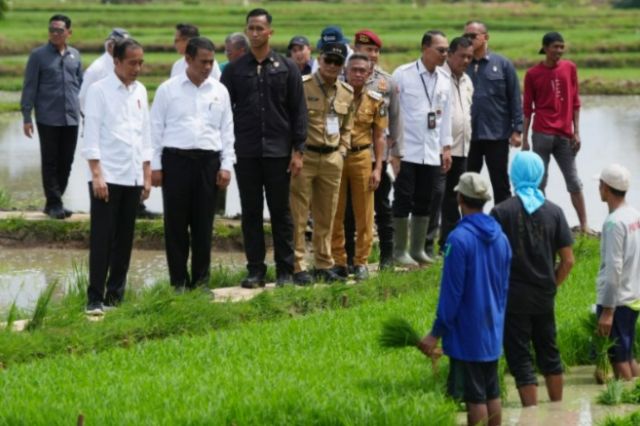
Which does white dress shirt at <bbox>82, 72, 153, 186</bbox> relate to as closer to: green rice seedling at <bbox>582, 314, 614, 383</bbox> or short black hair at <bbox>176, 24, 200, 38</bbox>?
short black hair at <bbox>176, 24, 200, 38</bbox>

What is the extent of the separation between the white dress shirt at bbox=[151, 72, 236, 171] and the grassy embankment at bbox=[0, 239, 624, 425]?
117 centimetres

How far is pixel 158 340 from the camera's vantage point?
946cm

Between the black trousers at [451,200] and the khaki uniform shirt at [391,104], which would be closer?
the khaki uniform shirt at [391,104]

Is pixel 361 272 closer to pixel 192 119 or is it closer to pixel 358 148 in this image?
pixel 358 148

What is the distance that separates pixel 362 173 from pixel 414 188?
0.83 metres

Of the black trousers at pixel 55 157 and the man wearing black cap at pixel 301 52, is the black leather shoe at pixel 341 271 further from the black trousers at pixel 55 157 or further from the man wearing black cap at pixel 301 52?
the black trousers at pixel 55 157

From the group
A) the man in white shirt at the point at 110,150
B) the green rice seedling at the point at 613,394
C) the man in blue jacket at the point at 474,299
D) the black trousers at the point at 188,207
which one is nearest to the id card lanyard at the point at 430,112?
the black trousers at the point at 188,207

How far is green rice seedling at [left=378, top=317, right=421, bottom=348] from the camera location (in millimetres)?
8266

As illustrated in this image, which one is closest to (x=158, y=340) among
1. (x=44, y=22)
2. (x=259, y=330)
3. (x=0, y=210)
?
(x=259, y=330)

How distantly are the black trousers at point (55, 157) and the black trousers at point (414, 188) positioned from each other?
3638 millimetres

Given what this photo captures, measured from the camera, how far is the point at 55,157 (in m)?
15.1

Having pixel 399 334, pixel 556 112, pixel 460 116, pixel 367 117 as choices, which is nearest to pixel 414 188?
pixel 460 116

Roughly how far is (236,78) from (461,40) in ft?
8.02

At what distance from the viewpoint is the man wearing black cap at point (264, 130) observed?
37.9ft
